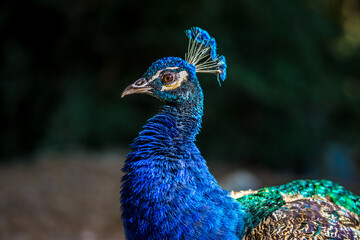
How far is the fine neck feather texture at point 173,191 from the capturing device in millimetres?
1841

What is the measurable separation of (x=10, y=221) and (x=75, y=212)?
759 mm

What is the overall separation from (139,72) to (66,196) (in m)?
2.39

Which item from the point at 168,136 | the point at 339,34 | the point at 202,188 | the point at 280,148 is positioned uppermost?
the point at 339,34

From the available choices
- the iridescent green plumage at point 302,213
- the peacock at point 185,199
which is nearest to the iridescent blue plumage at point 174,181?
the peacock at point 185,199

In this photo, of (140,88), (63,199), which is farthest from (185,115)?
(63,199)

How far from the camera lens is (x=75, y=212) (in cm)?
482

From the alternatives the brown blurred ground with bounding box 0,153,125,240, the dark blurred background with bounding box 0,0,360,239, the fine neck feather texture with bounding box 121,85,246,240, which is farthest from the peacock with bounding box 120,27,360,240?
the dark blurred background with bounding box 0,0,360,239

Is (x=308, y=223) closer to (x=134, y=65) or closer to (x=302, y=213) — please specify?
(x=302, y=213)

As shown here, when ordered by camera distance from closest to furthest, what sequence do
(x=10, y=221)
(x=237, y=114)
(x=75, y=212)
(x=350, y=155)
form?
(x=10, y=221) → (x=75, y=212) → (x=237, y=114) → (x=350, y=155)

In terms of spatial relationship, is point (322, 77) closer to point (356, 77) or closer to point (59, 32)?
point (356, 77)

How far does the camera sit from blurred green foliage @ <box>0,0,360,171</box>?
6.11 meters

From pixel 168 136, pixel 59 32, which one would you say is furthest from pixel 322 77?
pixel 168 136

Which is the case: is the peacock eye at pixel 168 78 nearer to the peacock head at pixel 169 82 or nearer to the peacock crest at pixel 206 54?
the peacock head at pixel 169 82

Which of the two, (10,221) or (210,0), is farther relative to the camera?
(210,0)
